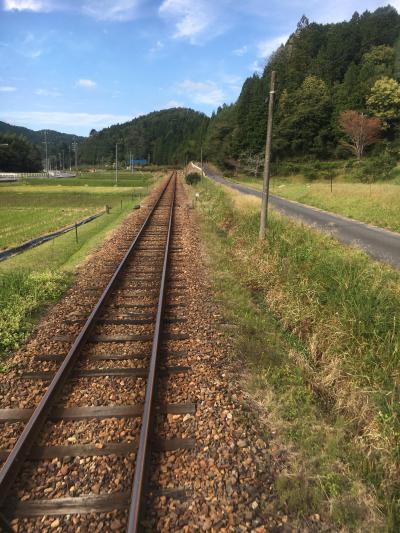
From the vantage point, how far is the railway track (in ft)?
11.5

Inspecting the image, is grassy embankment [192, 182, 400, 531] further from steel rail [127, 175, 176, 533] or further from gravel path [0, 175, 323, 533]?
steel rail [127, 175, 176, 533]

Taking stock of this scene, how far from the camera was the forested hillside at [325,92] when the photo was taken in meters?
66.1

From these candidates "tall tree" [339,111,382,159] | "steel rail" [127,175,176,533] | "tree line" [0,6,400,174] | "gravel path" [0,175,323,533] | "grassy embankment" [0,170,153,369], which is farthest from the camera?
"tree line" [0,6,400,174]

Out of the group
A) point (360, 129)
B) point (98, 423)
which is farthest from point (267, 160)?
point (360, 129)

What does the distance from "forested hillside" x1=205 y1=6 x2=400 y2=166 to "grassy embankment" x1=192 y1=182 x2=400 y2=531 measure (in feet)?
172

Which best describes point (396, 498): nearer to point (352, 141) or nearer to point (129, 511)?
point (129, 511)

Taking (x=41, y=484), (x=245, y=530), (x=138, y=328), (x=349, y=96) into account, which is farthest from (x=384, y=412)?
(x=349, y=96)

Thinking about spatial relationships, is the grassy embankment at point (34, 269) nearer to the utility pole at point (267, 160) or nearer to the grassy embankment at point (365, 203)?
the utility pole at point (267, 160)

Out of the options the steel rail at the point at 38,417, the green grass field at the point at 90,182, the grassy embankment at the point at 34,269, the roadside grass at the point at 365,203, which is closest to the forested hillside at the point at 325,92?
the green grass field at the point at 90,182

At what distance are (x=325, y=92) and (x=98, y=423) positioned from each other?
83489 millimetres

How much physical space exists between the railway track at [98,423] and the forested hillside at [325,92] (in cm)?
5518

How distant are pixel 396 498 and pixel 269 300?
17.7 feet

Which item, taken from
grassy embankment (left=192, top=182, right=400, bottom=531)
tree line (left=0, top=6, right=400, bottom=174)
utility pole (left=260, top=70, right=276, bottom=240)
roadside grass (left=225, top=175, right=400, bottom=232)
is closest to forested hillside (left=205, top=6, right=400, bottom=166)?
tree line (left=0, top=6, right=400, bottom=174)

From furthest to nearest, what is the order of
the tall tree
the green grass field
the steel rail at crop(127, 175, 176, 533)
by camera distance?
the green grass field → the tall tree → the steel rail at crop(127, 175, 176, 533)
